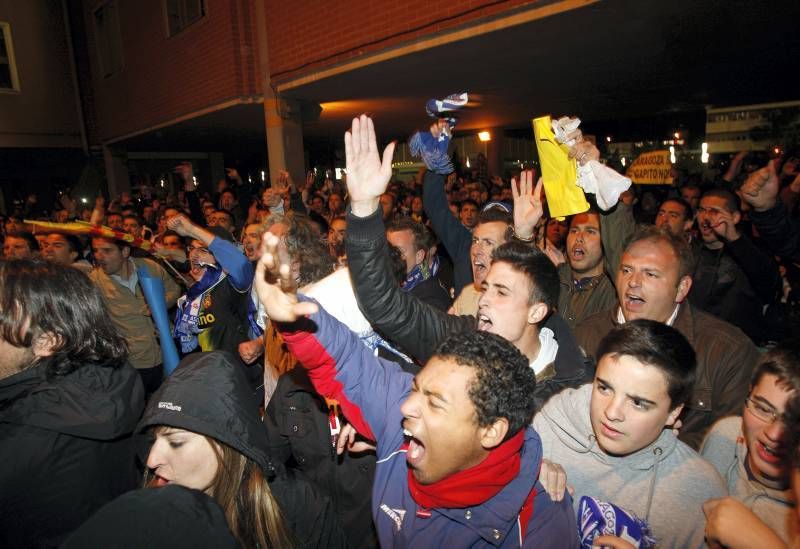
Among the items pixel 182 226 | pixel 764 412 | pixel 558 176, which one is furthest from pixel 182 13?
pixel 764 412

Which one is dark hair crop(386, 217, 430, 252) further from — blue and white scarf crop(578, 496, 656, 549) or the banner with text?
the banner with text

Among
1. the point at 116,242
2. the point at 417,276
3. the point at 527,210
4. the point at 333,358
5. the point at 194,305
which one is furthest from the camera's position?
the point at 116,242

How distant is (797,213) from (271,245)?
5.94 meters

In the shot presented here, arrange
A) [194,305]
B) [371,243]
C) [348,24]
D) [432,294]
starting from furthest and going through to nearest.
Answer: [348,24] → [194,305] → [432,294] → [371,243]

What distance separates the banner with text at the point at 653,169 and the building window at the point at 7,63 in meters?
18.7

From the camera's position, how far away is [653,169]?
469 centimetres

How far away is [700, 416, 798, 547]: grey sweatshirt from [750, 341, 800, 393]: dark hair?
279 millimetres

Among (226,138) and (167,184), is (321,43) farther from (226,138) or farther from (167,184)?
(167,184)

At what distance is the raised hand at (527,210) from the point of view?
3.05 m

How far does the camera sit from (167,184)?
21.2m

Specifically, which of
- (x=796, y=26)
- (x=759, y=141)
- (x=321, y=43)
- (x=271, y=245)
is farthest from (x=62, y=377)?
(x=759, y=141)

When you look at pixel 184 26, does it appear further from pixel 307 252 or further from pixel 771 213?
pixel 771 213

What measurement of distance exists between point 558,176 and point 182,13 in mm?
10445

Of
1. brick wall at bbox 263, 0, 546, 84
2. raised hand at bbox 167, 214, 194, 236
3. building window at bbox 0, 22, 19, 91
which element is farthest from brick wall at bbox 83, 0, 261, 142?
raised hand at bbox 167, 214, 194, 236
